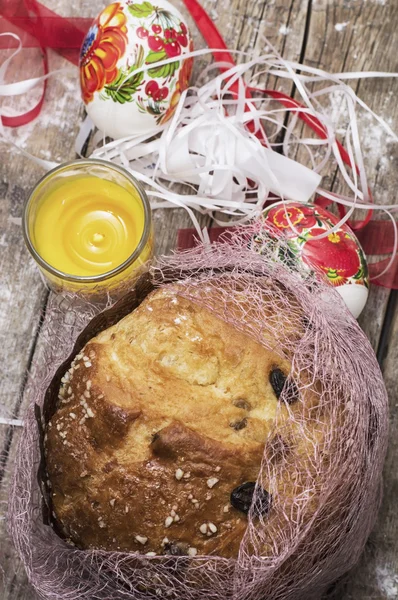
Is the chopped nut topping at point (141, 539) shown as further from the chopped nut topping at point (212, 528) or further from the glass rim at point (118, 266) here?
the glass rim at point (118, 266)

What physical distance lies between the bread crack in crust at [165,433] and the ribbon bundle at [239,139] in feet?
1.21

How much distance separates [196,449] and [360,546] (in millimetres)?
361

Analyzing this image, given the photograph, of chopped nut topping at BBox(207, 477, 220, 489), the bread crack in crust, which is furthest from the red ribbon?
chopped nut topping at BBox(207, 477, 220, 489)

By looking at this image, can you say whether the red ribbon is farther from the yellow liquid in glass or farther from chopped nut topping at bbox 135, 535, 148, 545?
chopped nut topping at bbox 135, 535, 148, 545

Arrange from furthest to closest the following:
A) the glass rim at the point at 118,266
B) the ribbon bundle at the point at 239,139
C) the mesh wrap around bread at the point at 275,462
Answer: the ribbon bundle at the point at 239,139 < the glass rim at the point at 118,266 < the mesh wrap around bread at the point at 275,462

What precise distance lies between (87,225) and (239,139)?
0.99 ft

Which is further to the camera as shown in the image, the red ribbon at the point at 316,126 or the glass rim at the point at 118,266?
the red ribbon at the point at 316,126

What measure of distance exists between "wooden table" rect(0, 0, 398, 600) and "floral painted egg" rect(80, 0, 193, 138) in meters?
0.16

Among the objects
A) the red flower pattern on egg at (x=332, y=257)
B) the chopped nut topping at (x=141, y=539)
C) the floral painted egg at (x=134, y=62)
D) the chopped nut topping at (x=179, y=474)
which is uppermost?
the floral painted egg at (x=134, y=62)

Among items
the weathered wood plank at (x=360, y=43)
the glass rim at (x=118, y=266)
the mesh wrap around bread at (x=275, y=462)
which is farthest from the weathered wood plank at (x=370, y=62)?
the glass rim at (x=118, y=266)

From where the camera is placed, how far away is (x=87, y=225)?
125 cm

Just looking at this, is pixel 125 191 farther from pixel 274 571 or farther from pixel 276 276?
pixel 274 571

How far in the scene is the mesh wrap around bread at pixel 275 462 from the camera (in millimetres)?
933

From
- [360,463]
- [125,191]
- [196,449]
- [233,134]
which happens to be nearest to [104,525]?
[196,449]
